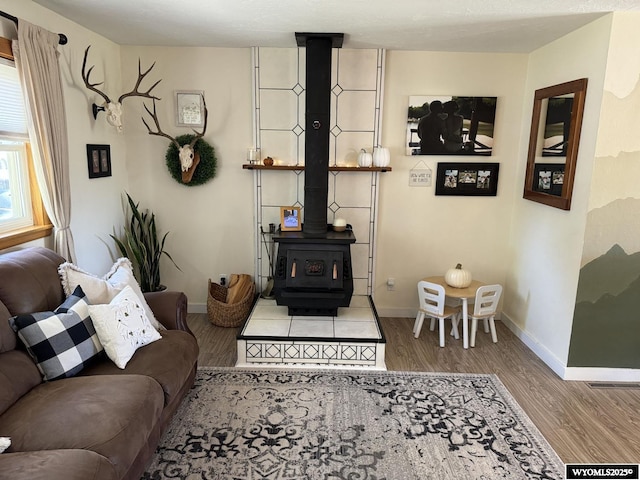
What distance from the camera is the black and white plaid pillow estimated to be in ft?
6.88

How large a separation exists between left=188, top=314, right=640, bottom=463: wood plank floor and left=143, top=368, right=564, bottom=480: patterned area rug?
0.45 feet

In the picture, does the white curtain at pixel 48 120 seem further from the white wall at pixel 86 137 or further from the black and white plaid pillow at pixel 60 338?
the black and white plaid pillow at pixel 60 338

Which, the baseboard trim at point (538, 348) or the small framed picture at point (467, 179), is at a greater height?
the small framed picture at point (467, 179)

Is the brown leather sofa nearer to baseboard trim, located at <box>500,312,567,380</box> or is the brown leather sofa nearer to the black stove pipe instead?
the black stove pipe

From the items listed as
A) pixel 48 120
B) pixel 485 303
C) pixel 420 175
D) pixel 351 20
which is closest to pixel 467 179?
pixel 420 175

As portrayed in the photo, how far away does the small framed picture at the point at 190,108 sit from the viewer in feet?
13.0

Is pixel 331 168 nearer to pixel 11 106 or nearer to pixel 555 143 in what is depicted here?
pixel 555 143

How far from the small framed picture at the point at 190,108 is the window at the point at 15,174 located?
1.42m

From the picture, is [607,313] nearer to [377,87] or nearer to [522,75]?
[522,75]

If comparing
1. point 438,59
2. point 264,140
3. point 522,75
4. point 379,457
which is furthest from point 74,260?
point 522,75

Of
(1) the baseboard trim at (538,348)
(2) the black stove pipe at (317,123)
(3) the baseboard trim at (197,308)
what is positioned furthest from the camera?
(3) the baseboard trim at (197,308)

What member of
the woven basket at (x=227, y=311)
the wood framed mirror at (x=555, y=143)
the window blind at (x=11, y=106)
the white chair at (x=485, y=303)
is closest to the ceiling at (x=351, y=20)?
the wood framed mirror at (x=555, y=143)

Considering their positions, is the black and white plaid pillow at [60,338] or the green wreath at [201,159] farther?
the green wreath at [201,159]

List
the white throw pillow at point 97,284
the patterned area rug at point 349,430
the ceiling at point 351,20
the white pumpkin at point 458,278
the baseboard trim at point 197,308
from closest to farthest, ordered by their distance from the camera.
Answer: the patterned area rug at point 349,430 < the white throw pillow at point 97,284 < the ceiling at point 351,20 < the white pumpkin at point 458,278 < the baseboard trim at point 197,308
